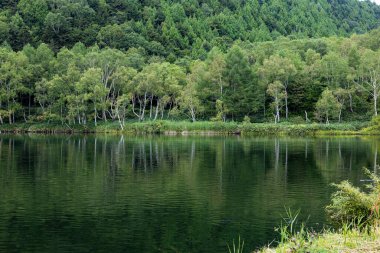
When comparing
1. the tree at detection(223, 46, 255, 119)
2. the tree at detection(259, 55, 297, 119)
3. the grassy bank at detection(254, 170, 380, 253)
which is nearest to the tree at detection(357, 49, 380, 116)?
the tree at detection(259, 55, 297, 119)

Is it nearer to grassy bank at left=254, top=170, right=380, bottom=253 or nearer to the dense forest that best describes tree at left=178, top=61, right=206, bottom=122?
the dense forest

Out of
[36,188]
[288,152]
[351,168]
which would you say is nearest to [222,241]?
[36,188]

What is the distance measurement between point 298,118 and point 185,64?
43.2 meters

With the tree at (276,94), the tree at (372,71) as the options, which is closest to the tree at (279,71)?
the tree at (276,94)

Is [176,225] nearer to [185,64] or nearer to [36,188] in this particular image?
[36,188]

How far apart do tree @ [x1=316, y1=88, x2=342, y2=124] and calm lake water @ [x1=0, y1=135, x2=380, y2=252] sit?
157 feet

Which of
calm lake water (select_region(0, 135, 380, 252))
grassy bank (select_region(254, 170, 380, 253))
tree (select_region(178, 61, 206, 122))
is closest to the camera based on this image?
grassy bank (select_region(254, 170, 380, 253))

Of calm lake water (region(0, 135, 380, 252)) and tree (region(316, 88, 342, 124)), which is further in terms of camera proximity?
tree (region(316, 88, 342, 124))

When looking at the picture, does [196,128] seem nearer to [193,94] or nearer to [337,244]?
[193,94]

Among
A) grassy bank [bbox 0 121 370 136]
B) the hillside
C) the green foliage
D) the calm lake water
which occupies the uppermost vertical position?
the hillside

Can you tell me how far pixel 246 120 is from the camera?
93875 millimetres

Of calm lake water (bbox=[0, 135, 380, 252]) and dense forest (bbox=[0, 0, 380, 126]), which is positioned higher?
dense forest (bbox=[0, 0, 380, 126])

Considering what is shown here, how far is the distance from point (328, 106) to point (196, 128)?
24232mm

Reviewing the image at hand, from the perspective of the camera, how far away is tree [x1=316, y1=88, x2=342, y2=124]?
299 feet
